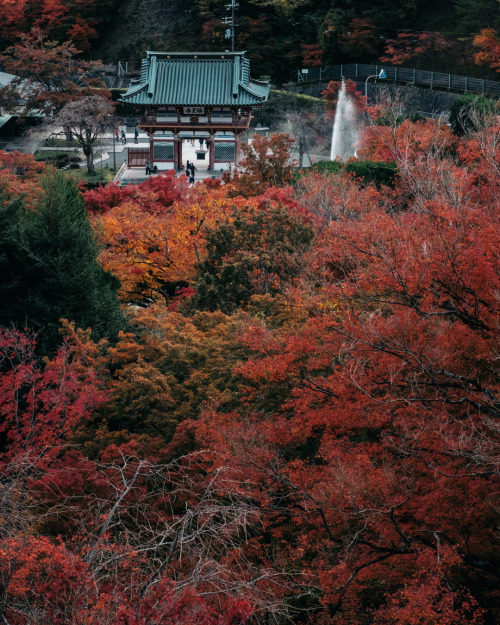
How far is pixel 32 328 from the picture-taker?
24031 millimetres

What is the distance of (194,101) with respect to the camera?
164 feet

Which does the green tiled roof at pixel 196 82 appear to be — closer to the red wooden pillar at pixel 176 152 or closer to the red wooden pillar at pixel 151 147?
the red wooden pillar at pixel 151 147

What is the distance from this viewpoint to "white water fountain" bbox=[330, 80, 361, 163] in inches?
2181

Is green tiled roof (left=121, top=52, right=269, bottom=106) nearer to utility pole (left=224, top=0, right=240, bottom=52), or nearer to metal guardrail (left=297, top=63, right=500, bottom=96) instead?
utility pole (left=224, top=0, right=240, bottom=52)

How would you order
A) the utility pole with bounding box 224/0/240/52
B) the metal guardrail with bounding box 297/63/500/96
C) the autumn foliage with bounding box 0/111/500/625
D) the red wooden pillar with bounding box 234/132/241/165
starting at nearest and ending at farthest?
the autumn foliage with bounding box 0/111/500/625
the red wooden pillar with bounding box 234/132/241/165
the metal guardrail with bounding box 297/63/500/96
the utility pole with bounding box 224/0/240/52

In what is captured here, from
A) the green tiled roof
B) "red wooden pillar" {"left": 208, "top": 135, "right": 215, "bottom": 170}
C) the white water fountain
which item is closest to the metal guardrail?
the white water fountain

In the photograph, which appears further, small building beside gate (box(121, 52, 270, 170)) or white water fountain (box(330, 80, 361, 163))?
white water fountain (box(330, 80, 361, 163))

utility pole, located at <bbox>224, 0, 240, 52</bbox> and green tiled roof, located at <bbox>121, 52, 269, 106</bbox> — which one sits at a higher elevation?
utility pole, located at <bbox>224, 0, 240, 52</bbox>

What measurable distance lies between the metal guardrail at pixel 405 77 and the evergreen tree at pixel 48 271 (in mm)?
39330

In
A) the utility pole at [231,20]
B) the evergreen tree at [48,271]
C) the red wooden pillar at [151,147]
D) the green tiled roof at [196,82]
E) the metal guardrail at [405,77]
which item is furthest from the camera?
the utility pole at [231,20]

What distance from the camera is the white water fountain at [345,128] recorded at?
2181 inches

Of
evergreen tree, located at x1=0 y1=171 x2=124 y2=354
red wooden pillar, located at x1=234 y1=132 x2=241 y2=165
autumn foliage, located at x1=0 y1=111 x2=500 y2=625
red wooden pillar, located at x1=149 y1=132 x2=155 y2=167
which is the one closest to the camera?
autumn foliage, located at x1=0 y1=111 x2=500 y2=625

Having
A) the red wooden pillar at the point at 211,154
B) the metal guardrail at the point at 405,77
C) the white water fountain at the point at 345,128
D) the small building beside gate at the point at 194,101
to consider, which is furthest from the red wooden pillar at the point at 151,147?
the metal guardrail at the point at 405,77

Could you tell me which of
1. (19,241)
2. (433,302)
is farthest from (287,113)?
(433,302)
